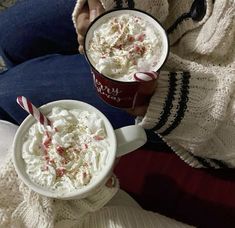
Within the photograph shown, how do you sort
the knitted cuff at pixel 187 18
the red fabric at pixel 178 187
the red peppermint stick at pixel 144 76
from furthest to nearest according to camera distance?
the red fabric at pixel 178 187 → the knitted cuff at pixel 187 18 → the red peppermint stick at pixel 144 76

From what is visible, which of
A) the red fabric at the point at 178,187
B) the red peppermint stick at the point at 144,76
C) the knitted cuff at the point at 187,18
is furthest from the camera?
the red fabric at the point at 178,187

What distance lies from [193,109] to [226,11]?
0.52ft

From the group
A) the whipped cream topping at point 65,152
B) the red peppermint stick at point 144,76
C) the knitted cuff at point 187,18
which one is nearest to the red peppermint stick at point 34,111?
the whipped cream topping at point 65,152

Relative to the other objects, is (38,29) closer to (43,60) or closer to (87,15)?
(43,60)

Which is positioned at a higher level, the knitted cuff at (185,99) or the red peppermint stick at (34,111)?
the red peppermint stick at (34,111)

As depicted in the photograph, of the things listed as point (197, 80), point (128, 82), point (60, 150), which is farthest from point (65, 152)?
point (197, 80)

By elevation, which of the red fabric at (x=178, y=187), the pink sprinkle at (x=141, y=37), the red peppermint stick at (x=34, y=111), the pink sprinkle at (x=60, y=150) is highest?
the pink sprinkle at (x=141, y=37)

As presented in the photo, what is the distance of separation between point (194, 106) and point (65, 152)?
21 cm

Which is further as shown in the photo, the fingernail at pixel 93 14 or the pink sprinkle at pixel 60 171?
the fingernail at pixel 93 14

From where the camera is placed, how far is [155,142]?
0.93 m

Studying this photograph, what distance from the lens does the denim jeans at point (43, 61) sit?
91 centimetres

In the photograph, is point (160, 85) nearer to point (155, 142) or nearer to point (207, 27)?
point (207, 27)

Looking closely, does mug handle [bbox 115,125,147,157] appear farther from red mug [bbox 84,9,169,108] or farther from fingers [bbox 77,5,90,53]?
fingers [bbox 77,5,90,53]

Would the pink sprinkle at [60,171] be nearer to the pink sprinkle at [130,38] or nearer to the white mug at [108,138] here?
the white mug at [108,138]
